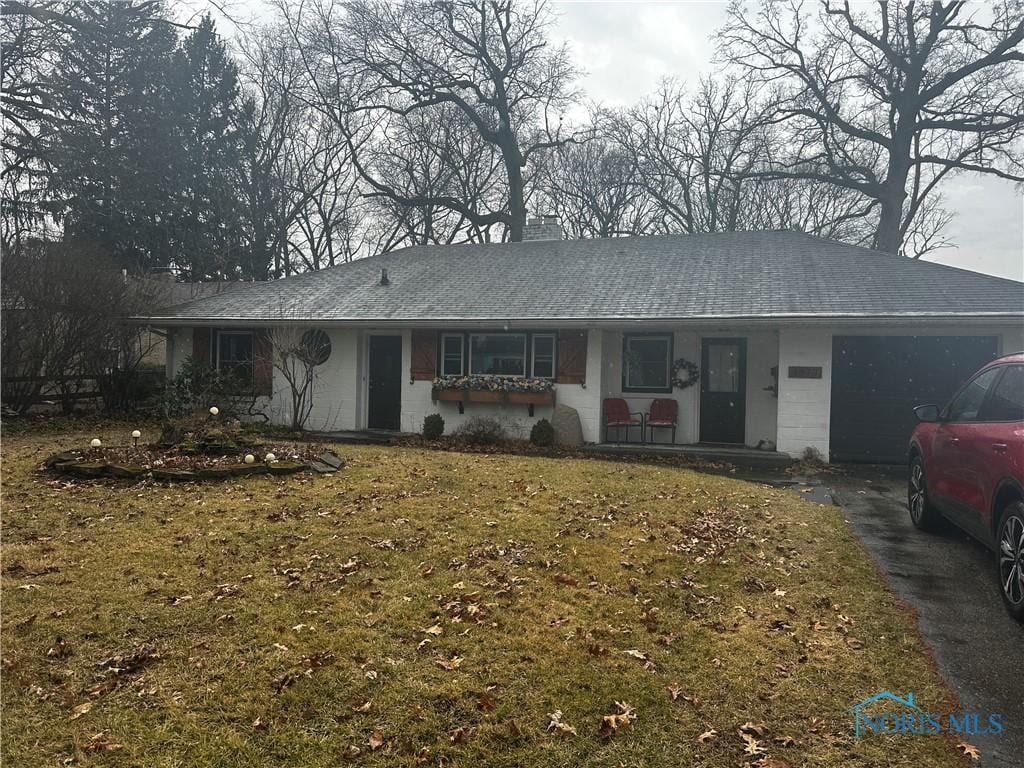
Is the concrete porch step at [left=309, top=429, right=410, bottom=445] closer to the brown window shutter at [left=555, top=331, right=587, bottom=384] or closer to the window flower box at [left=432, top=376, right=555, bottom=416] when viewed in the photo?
the window flower box at [left=432, top=376, right=555, bottom=416]

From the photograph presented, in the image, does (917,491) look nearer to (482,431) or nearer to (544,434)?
(544,434)

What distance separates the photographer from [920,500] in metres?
6.71

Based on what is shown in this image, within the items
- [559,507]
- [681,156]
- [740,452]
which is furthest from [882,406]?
[681,156]

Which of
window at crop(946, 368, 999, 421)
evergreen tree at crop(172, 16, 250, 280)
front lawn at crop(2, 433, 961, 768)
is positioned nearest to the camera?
front lawn at crop(2, 433, 961, 768)

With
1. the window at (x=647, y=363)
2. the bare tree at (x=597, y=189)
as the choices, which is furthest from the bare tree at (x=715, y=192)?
the window at (x=647, y=363)

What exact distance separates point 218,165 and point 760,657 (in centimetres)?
2960

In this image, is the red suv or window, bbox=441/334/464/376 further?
window, bbox=441/334/464/376

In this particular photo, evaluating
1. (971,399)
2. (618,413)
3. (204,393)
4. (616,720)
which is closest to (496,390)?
(618,413)

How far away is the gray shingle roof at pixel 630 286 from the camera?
38.2 ft

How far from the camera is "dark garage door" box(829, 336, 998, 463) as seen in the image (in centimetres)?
1160

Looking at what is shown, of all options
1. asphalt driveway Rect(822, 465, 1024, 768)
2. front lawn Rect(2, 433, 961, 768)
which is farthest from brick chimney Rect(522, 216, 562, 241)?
front lawn Rect(2, 433, 961, 768)

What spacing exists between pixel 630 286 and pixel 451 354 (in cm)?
411

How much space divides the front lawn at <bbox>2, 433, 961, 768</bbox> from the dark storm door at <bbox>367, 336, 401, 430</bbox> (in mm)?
7979

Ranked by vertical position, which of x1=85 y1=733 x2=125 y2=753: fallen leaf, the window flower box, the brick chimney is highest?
the brick chimney
